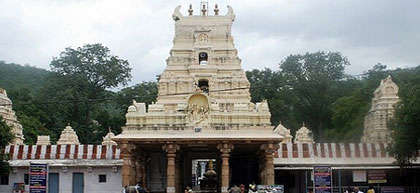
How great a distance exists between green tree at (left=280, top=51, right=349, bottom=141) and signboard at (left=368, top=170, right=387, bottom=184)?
28.4 m

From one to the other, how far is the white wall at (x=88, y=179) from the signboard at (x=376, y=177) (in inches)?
488

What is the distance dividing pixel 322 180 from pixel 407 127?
175 inches

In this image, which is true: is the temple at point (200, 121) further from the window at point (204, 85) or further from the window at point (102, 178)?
the window at point (102, 178)

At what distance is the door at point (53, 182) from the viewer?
31.1 metres

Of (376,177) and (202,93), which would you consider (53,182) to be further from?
(376,177)

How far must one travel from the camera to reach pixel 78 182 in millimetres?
31312

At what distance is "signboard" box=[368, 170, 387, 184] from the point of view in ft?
97.9

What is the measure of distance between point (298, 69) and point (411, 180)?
32685 millimetres

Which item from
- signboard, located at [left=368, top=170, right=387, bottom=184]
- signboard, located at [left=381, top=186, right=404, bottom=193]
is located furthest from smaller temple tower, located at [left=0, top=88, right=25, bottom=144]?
signboard, located at [left=381, top=186, right=404, bottom=193]

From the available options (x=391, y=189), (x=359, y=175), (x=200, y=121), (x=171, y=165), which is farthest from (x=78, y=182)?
(x=391, y=189)

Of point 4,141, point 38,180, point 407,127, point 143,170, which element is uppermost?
point 407,127

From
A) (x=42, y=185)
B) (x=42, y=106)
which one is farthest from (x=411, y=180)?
(x=42, y=106)

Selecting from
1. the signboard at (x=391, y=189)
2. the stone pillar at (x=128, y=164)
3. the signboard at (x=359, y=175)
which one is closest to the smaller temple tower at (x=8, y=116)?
the stone pillar at (x=128, y=164)

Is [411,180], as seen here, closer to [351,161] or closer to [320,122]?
[351,161]
